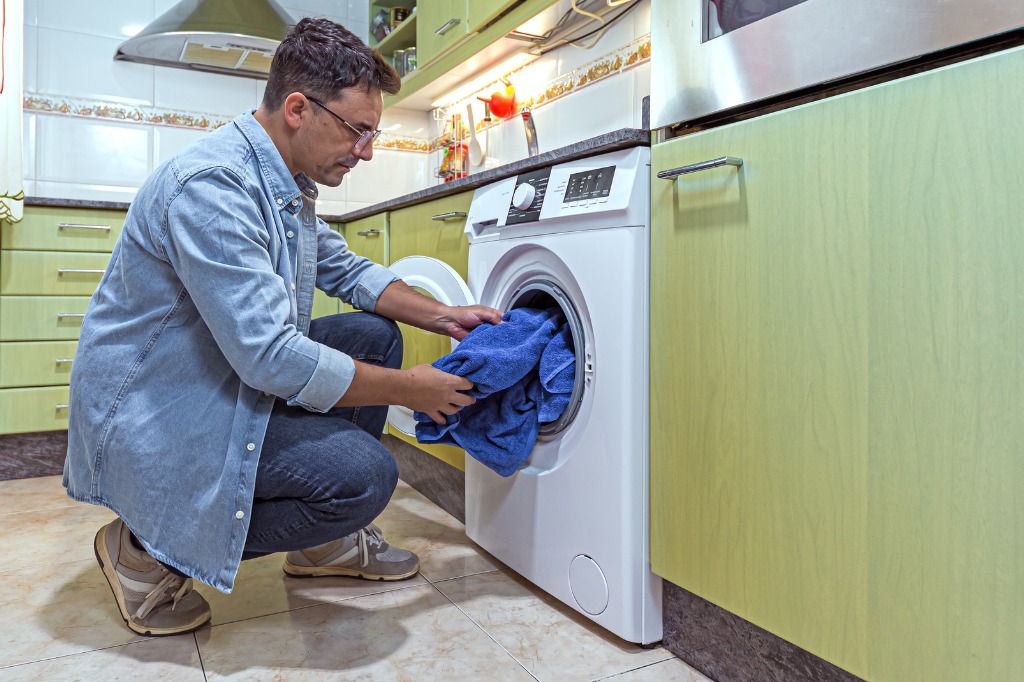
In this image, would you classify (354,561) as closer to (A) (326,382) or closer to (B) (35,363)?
(A) (326,382)

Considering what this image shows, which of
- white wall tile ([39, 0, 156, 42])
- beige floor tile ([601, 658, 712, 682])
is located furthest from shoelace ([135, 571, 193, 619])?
white wall tile ([39, 0, 156, 42])

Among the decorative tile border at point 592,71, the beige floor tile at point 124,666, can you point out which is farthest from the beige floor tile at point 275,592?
the decorative tile border at point 592,71

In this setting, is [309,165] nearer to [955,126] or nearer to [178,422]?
[178,422]

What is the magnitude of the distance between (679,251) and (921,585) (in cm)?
58

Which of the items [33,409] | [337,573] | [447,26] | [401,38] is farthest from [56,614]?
[401,38]

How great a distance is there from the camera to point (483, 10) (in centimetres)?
238

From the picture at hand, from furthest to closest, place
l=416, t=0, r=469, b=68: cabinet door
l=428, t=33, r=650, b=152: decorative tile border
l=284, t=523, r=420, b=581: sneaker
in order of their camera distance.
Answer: l=416, t=0, r=469, b=68: cabinet door < l=428, t=33, r=650, b=152: decorative tile border < l=284, t=523, r=420, b=581: sneaker

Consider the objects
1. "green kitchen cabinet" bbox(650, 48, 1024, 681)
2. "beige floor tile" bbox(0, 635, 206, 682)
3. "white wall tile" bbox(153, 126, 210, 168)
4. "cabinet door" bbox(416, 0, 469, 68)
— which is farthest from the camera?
"white wall tile" bbox(153, 126, 210, 168)

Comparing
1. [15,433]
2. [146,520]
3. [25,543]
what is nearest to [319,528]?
[146,520]

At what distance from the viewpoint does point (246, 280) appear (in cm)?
116

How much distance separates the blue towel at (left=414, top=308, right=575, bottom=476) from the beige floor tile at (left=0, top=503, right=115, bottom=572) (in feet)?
3.28

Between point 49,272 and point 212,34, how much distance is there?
105cm

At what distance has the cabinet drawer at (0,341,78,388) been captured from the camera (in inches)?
98.8

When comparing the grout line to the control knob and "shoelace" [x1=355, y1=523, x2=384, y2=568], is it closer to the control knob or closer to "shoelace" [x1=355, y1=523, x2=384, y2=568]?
"shoelace" [x1=355, y1=523, x2=384, y2=568]
